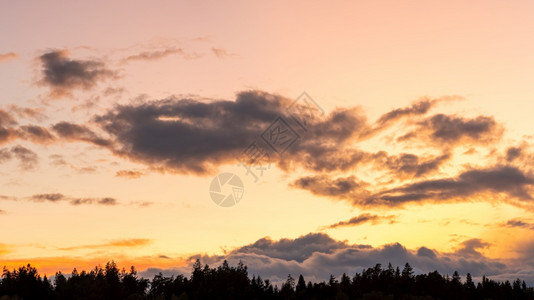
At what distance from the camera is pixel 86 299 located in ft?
653

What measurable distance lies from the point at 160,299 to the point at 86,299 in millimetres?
24142

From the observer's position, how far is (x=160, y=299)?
19950cm

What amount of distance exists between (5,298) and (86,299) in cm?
3000

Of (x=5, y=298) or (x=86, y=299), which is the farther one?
(x=86, y=299)

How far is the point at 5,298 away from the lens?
573 ft

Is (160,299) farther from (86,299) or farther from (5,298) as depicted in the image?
(5,298)

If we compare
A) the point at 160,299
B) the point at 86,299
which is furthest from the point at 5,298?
the point at 160,299

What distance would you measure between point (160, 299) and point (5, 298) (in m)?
47.7

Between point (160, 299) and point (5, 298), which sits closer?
point (5, 298)
